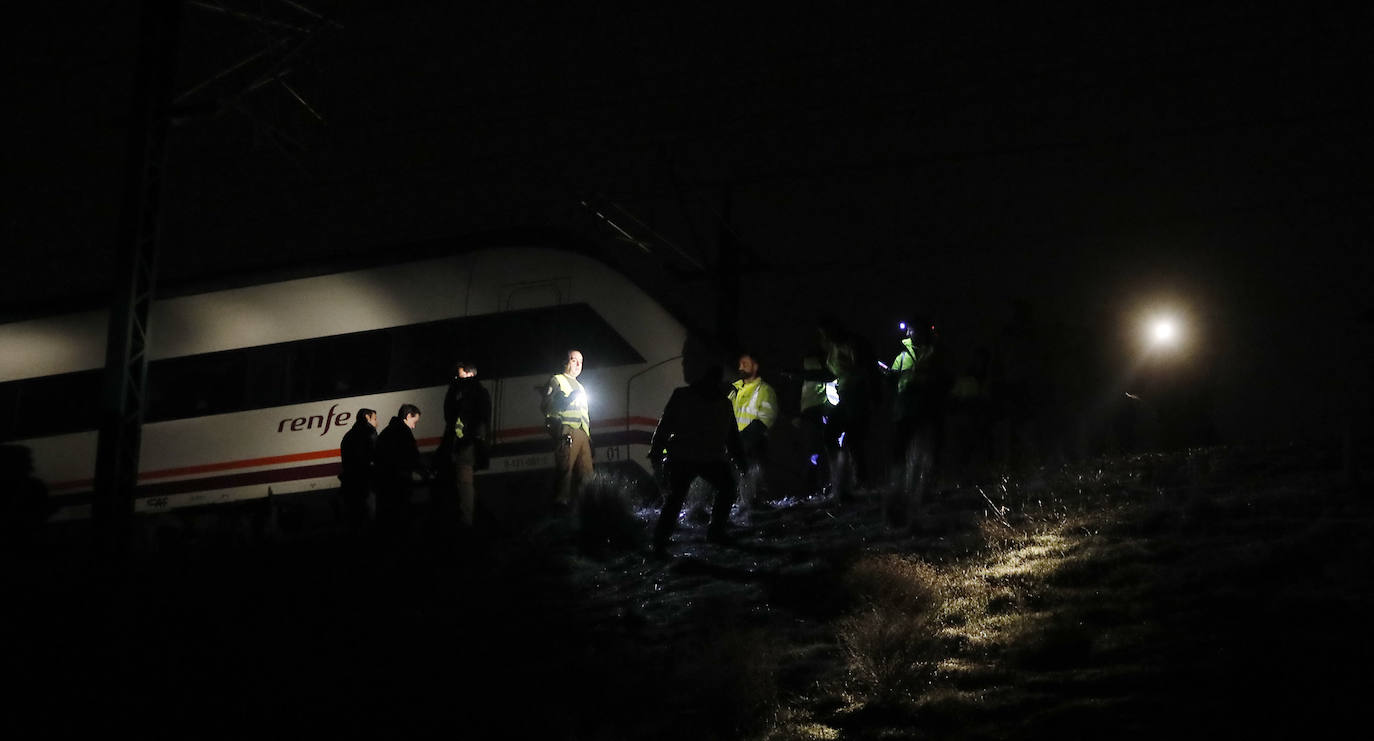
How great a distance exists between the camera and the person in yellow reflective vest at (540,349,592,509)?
12.7 metres

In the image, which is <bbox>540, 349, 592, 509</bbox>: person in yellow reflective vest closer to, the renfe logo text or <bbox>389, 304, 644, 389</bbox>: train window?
<bbox>389, 304, 644, 389</bbox>: train window

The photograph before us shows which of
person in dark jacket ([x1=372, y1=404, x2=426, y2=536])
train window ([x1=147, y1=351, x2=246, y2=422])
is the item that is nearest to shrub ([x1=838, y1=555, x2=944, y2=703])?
person in dark jacket ([x1=372, y1=404, x2=426, y2=536])

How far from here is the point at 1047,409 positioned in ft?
42.0

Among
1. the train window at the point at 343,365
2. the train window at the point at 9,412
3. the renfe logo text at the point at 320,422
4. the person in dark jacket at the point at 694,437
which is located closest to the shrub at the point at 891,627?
the person in dark jacket at the point at 694,437

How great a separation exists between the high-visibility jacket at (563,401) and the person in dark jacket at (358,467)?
2411mm

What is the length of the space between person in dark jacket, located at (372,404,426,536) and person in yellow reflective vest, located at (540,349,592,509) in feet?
5.55

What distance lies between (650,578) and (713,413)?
56.1 inches

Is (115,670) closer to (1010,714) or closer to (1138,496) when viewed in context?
(1010,714)

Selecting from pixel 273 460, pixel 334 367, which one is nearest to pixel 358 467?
pixel 334 367

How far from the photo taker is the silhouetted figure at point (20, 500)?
52.5 feet

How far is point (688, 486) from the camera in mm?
10992

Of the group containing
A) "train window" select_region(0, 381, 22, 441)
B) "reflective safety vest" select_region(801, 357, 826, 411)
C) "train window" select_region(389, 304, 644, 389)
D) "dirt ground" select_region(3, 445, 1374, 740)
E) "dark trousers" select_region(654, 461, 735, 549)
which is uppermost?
"train window" select_region(389, 304, 644, 389)

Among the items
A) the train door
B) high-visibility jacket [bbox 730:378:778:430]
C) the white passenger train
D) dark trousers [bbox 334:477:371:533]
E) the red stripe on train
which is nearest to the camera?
high-visibility jacket [bbox 730:378:778:430]

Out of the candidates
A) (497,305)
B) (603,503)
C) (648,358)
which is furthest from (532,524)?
(497,305)
